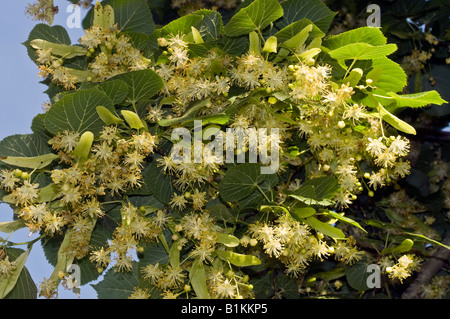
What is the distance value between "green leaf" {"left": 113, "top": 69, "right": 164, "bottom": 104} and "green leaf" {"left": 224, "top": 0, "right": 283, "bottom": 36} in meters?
0.28

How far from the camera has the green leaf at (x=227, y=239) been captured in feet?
5.29

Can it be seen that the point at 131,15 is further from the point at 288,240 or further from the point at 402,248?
the point at 402,248

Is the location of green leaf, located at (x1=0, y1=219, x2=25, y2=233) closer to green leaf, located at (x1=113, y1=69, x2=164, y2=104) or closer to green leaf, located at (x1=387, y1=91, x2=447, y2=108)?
green leaf, located at (x1=113, y1=69, x2=164, y2=104)

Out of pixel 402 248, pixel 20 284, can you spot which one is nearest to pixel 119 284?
pixel 20 284

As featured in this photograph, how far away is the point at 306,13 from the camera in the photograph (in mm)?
1793

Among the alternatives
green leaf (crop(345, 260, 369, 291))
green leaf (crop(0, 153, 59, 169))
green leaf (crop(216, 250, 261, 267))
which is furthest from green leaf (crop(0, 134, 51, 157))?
green leaf (crop(345, 260, 369, 291))

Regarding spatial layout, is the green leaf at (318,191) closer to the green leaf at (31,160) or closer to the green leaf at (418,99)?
the green leaf at (418,99)

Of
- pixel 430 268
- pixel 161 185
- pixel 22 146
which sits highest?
pixel 22 146

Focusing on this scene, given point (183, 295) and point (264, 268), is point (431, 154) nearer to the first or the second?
point (264, 268)

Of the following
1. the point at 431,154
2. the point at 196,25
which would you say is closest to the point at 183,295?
the point at 196,25

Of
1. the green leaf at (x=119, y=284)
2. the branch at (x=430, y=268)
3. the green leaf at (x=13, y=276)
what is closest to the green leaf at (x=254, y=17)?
the green leaf at (x=119, y=284)

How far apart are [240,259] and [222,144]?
0.36 meters

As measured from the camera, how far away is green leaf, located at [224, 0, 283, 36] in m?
1.63

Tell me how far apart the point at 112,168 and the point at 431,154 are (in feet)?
6.23
